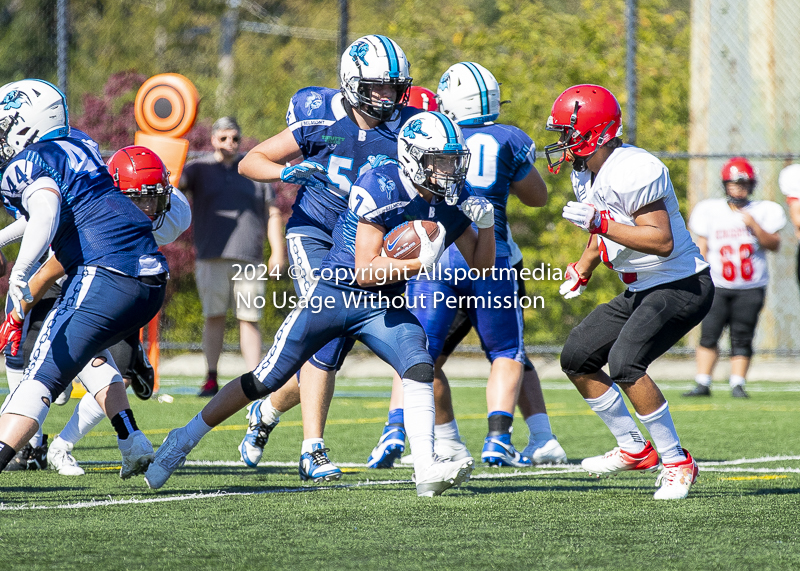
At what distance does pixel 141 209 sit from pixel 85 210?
2.16 feet

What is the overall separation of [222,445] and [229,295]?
3.02m

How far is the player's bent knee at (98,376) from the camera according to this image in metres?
5.10

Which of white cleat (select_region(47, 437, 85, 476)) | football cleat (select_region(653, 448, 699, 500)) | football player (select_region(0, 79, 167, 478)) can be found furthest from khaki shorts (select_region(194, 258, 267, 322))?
football cleat (select_region(653, 448, 699, 500))

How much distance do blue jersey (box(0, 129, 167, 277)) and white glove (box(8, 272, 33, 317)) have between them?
0.28 metres

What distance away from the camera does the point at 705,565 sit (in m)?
3.29

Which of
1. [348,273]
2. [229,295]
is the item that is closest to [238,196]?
[229,295]

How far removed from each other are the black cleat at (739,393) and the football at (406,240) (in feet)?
20.1

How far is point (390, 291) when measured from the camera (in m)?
4.57

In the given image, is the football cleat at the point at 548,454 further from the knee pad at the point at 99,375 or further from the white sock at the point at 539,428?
the knee pad at the point at 99,375

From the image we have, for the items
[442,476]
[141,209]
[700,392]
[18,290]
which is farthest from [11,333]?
[700,392]

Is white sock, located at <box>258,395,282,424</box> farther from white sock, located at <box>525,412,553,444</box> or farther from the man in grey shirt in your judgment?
the man in grey shirt

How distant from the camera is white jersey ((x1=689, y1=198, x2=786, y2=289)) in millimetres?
9805

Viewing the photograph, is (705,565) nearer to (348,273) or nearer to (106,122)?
(348,273)

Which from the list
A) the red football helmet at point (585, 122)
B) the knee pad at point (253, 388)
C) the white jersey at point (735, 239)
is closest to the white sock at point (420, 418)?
the knee pad at point (253, 388)
